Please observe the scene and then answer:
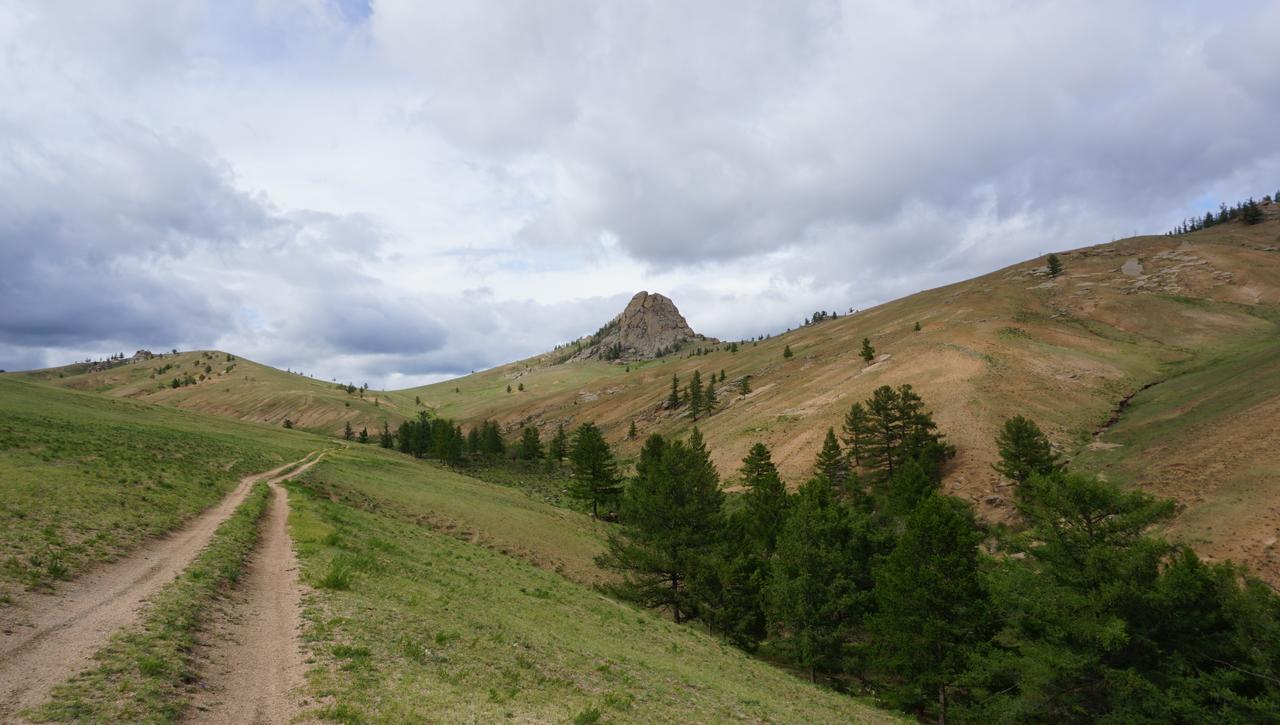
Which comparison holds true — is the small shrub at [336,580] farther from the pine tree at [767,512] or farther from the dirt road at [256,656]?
the pine tree at [767,512]

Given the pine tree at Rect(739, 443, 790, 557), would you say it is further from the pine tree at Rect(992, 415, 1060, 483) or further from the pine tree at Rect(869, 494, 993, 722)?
the pine tree at Rect(992, 415, 1060, 483)

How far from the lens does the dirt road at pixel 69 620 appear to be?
913 centimetres

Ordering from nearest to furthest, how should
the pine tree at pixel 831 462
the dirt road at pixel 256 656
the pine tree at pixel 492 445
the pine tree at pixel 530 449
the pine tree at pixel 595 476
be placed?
the dirt road at pixel 256 656
the pine tree at pixel 831 462
the pine tree at pixel 595 476
the pine tree at pixel 530 449
the pine tree at pixel 492 445

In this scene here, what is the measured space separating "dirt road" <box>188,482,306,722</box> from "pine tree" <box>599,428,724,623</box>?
22.7 meters

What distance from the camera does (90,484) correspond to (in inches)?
1052

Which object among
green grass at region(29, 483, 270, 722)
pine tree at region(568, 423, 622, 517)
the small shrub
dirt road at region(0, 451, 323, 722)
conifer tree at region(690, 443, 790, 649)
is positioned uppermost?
dirt road at region(0, 451, 323, 722)

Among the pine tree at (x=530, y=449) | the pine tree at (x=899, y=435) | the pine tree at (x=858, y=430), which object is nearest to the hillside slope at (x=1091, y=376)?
the pine tree at (x=899, y=435)

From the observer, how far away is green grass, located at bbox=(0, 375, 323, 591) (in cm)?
1688

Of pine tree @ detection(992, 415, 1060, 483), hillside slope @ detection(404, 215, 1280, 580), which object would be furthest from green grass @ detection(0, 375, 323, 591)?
pine tree @ detection(992, 415, 1060, 483)

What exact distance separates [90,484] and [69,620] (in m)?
20.4

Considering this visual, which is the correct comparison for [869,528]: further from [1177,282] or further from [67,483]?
[1177,282]

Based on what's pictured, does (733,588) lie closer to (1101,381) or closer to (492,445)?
(1101,381)

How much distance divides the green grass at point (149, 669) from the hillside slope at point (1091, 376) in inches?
2071

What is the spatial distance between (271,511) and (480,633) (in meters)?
22.9
